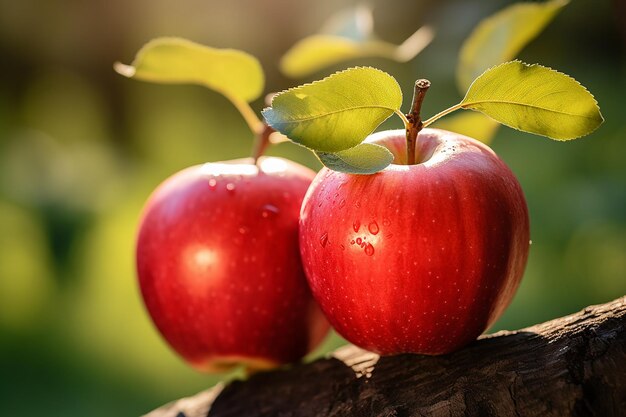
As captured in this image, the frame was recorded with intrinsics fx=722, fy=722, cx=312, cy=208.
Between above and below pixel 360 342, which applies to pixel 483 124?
above

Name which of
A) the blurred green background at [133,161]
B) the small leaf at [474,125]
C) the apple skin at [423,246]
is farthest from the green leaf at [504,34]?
the blurred green background at [133,161]

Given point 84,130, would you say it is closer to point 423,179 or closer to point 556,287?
point 556,287

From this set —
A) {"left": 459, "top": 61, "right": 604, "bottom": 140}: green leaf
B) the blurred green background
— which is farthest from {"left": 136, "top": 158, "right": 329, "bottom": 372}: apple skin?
the blurred green background

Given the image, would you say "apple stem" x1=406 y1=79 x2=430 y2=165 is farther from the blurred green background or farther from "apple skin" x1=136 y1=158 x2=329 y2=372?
the blurred green background

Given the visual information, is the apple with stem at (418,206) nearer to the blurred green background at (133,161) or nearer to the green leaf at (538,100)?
Result: the green leaf at (538,100)

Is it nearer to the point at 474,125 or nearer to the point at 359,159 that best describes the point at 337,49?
the point at 474,125

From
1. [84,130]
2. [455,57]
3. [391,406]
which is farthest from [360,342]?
[84,130]
